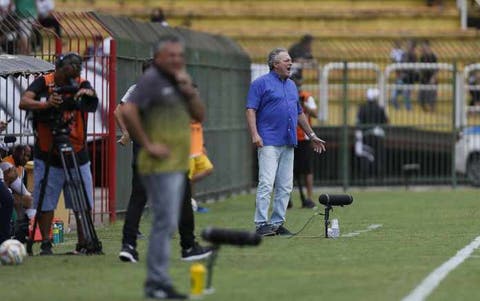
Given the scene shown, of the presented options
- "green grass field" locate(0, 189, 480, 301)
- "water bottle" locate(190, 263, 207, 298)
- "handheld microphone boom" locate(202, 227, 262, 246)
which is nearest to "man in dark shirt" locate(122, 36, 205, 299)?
"water bottle" locate(190, 263, 207, 298)

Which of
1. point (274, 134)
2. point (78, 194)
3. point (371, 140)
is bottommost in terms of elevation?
point (371, 140)

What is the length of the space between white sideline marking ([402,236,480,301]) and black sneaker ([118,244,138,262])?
8.97 ft

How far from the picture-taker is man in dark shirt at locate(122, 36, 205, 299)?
10.9m

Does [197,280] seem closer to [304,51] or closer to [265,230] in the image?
[265,230]

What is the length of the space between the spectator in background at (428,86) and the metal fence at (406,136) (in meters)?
0.02

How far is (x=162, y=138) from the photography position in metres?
11.0

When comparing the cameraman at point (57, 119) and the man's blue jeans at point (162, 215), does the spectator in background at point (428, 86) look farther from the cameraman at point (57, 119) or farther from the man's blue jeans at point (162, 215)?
the man's blue jeans at point (162, 215)

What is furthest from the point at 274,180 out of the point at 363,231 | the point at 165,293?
the point at 165,293

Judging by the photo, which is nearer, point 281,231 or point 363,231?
point 281,231

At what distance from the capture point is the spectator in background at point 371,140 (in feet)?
96.7

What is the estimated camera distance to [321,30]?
35.9m

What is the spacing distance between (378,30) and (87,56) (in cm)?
1735

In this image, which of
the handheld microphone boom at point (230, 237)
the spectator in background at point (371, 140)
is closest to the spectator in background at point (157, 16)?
the spectator in background at point (371, 140)

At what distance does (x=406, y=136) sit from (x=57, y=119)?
16.1m
